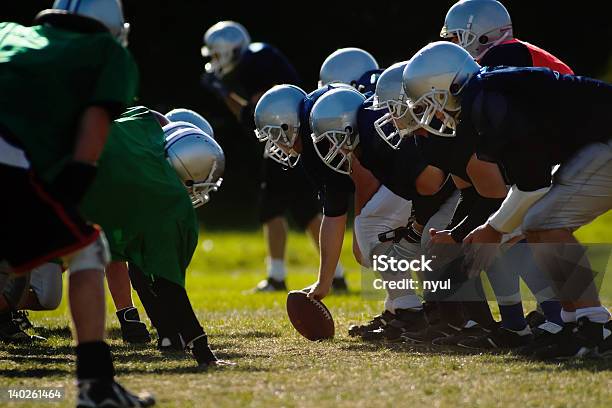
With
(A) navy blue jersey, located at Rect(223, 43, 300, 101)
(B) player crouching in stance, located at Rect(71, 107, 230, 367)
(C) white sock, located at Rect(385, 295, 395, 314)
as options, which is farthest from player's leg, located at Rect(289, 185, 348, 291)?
(B) player crouching in stance, located at Rect(71, 107, 230, 367)

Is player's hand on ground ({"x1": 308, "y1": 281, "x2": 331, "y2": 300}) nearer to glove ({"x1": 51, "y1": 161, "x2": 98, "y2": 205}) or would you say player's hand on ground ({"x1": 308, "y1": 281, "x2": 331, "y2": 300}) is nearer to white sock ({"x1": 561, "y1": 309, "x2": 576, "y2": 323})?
white sock ({"x1": 561, "y1": 309, "x2": 576, "y2": 323})

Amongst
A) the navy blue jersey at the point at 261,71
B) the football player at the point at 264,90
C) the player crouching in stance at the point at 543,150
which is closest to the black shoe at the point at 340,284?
the football player at the point at 264,90

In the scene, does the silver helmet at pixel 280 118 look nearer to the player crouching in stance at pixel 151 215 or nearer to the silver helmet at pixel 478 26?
the player crouching in stance at pixel 151 215

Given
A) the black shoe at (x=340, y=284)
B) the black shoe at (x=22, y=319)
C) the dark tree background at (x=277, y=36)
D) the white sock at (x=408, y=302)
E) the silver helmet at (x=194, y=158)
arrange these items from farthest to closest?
the dark tree background at (x=277, y=36) → the black shoe at (x=340, y=284) → the black shoe at (x=22, y=319) → the white sock at (x=408, y=302) → the silver helmet at (x=194, y=158)

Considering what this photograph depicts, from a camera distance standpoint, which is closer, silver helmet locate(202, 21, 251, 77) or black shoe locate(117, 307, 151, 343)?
black shoe locate(117, 307, 151, 343)

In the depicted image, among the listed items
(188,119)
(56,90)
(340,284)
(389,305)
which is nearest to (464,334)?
(389,305)

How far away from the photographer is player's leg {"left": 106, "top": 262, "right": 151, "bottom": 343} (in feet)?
19.8

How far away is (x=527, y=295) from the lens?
25.1 ft

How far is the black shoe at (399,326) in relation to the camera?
19.8 ft

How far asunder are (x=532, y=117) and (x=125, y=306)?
2.61 meters

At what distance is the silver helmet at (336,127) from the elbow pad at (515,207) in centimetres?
108

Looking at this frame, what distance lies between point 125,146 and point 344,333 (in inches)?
78.6

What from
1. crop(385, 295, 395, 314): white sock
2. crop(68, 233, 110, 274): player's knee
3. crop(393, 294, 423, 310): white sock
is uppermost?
crop(68, 233, 110, 274): player's knee

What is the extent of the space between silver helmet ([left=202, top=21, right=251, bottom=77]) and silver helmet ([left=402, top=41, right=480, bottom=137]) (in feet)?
15.3
